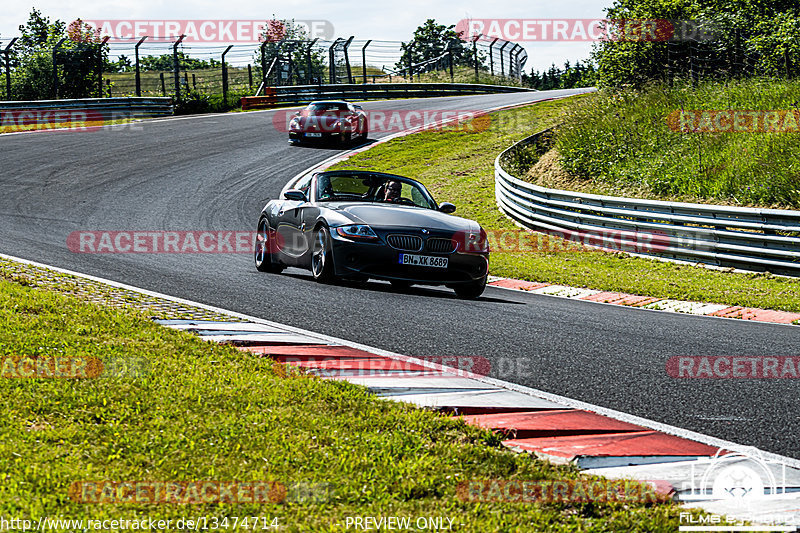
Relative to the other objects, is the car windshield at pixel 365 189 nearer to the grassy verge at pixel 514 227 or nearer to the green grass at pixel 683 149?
the grassy verge at pixel 514 227

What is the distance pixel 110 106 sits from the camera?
3494 cm

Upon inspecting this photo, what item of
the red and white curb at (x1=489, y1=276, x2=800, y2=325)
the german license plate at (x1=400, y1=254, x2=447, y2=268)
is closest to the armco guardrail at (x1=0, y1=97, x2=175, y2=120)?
the red and white curb at (x1=489, y1=276, x2=800, y2=325)

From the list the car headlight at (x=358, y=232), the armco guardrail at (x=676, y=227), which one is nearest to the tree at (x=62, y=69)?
the armco guardrail at (x=676, y=227)

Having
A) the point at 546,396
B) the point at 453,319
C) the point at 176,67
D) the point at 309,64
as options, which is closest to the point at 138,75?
the point at 176,67

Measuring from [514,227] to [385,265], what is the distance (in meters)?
9.35

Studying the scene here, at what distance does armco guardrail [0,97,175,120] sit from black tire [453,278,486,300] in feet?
87.4

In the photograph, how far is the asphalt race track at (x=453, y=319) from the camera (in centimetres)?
559

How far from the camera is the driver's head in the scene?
1094 cm

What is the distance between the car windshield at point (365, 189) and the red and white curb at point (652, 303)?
A: 2.08 metres

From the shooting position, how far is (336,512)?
3441 mm

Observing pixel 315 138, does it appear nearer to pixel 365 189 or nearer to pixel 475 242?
pixel 365 189

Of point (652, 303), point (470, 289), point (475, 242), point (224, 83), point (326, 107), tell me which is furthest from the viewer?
point (224, 83)

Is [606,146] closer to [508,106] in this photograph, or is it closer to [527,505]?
[508,106]

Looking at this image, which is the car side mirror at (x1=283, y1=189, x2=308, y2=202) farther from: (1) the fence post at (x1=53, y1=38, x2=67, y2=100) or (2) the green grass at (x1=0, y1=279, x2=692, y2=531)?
(1) the fence post at (x1=53, y1=38, x2=67, y2=100)
